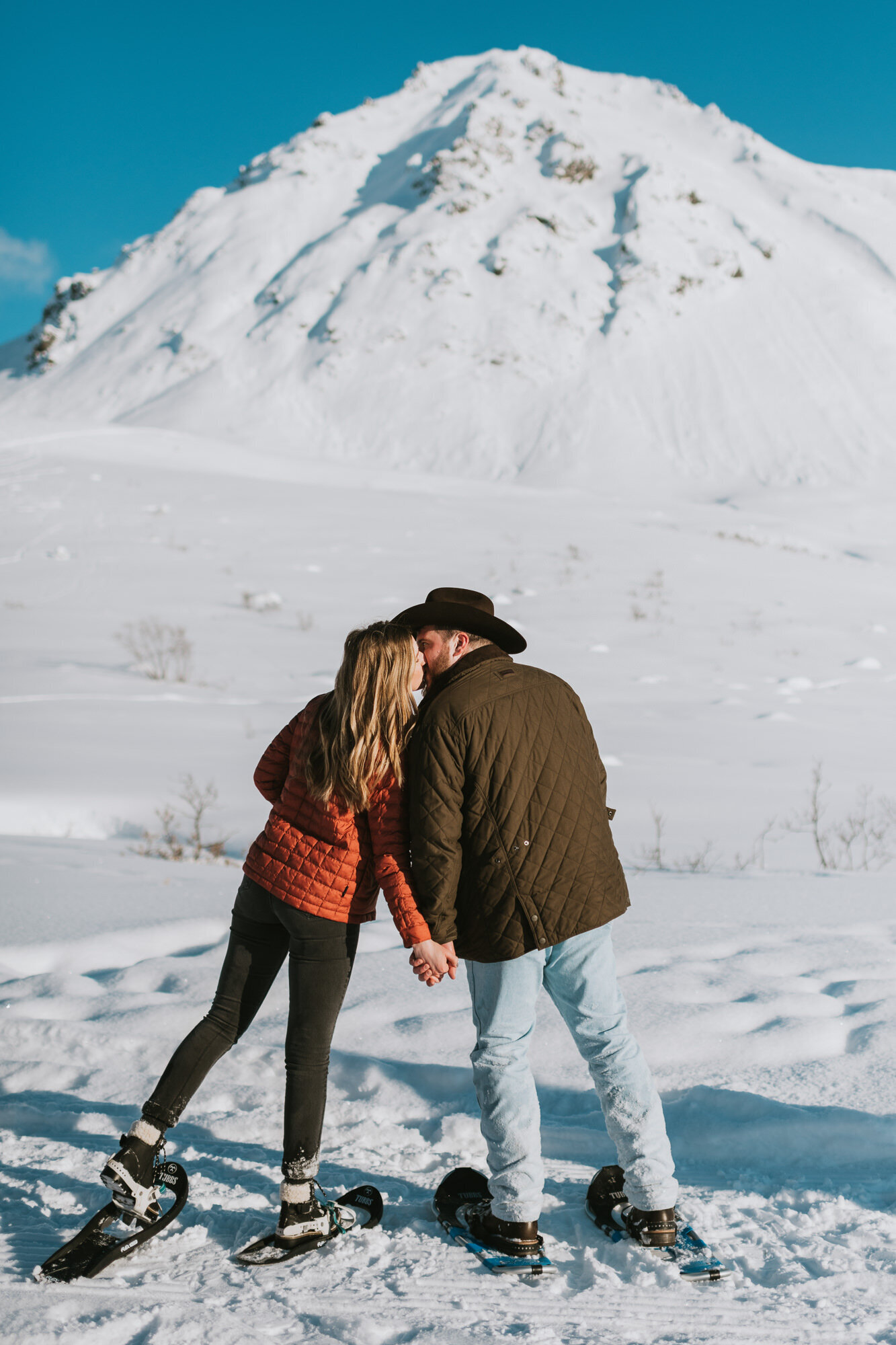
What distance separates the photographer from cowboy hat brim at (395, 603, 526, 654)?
7.59 feet

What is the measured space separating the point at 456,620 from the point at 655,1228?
1.50 metres

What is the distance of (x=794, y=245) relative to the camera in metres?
51.2

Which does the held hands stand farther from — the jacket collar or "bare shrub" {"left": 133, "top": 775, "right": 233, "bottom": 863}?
"bare shrub" {"left": 133, "top": 775, "right": 233, "bottom": 863}

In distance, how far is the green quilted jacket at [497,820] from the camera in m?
2.17

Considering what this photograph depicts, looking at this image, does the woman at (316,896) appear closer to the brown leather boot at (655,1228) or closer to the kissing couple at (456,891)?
the kissing couple at (456,891)

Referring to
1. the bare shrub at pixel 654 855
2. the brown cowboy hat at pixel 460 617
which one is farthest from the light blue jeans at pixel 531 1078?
the bare shrub at pixel 654 855

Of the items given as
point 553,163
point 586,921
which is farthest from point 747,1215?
point 553,163

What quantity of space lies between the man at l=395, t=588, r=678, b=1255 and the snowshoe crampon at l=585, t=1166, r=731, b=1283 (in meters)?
0.03

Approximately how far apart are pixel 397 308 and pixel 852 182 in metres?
34.6

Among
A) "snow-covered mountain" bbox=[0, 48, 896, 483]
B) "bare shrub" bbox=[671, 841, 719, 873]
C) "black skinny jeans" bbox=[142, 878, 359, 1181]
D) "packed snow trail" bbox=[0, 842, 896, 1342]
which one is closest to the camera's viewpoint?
"packed snow trail" bbox=[0, 842, 896, 1342]

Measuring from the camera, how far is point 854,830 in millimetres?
5598

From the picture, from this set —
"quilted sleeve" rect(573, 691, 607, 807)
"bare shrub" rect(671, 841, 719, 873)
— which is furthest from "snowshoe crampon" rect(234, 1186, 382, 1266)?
"bare shrub" rect(671, 841, 719, 873)

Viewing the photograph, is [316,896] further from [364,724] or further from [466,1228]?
[466,1228]

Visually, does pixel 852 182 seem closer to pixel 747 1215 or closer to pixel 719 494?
pixel 719 494
